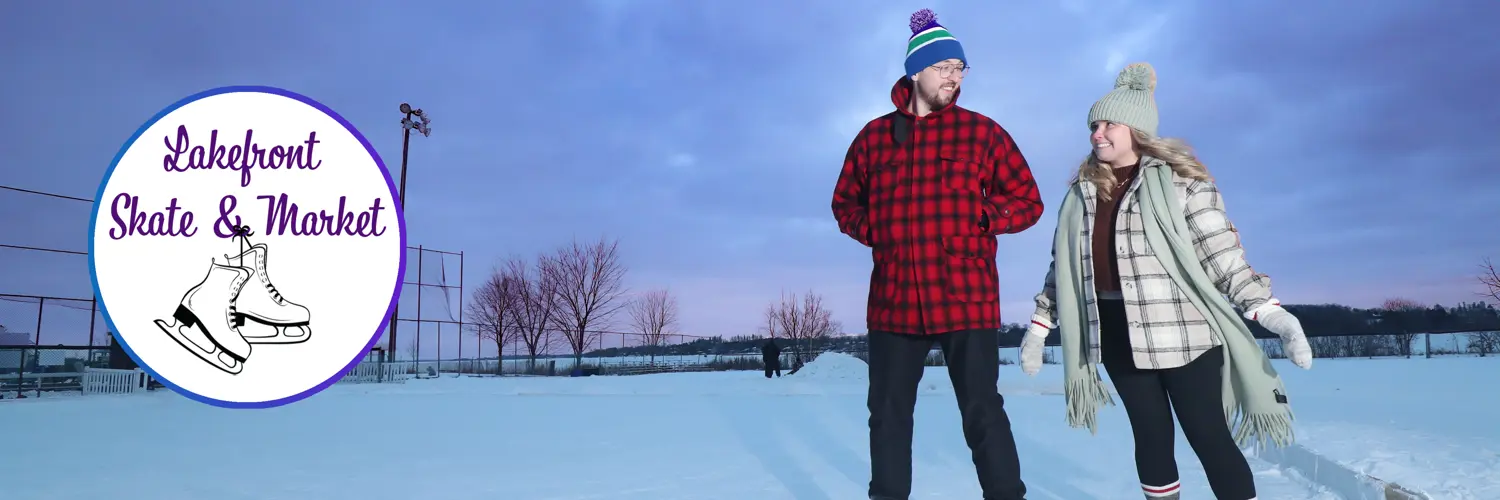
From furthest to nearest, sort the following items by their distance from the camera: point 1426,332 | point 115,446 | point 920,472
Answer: point 1426,332 < point 115,446 < point 920,472

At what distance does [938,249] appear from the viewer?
2.67 meters

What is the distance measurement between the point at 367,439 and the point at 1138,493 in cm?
542

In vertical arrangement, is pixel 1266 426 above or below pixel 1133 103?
below

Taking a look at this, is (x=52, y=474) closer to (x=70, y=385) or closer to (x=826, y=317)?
(x=70, y=385)

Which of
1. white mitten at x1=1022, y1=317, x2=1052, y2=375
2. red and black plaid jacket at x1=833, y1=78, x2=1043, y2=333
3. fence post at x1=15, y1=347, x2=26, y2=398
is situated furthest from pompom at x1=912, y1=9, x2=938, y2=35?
fence post at x1=15, y1=347, x2=26, y2=398

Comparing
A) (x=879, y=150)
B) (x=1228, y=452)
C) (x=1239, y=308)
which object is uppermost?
(x=879, y=150)

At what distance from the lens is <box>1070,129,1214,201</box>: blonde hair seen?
2.59 meters

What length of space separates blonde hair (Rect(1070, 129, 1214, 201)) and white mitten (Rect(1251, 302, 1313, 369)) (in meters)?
0.45

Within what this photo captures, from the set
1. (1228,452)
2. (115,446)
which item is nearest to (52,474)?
(115,446)

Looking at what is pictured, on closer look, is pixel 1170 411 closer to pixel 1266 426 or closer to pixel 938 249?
pixel 1266 426

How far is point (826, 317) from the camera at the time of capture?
155 feet

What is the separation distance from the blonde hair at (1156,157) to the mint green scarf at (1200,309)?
0.03 meters

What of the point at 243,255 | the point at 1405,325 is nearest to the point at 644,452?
the point at 243,255

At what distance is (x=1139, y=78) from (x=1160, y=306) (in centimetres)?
76
